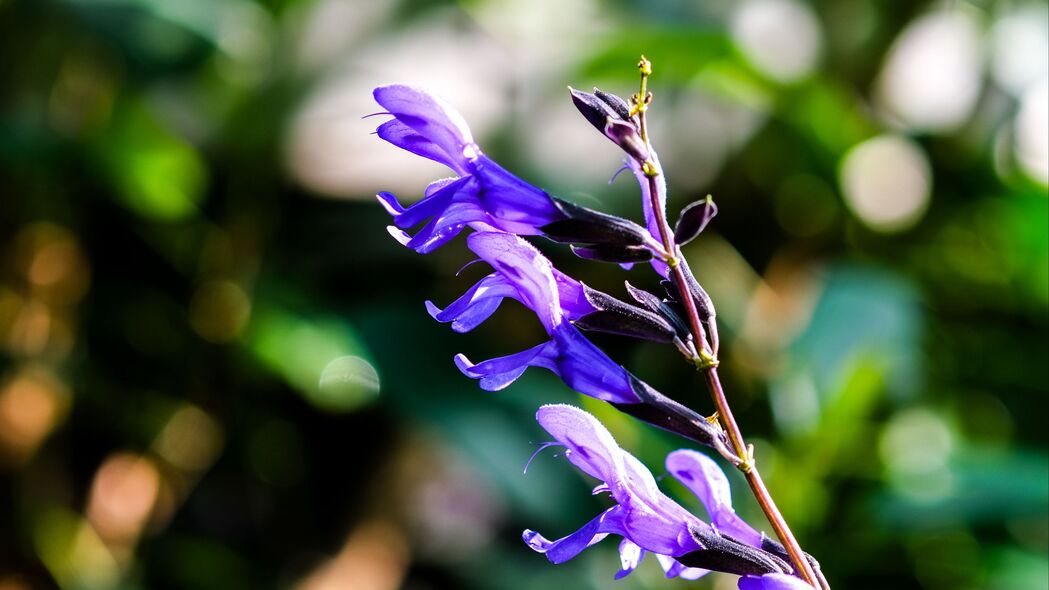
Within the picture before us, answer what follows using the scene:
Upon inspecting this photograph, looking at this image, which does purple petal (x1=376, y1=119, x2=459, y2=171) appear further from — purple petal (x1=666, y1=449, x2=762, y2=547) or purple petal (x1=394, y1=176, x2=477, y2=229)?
purple petal (x1=666, y1=449, x2=762, y2=547)

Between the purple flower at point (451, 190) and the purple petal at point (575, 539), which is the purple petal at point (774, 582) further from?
the purple flower at point (451, 190)

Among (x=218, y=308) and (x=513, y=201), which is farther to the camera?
(x=218, y=308)

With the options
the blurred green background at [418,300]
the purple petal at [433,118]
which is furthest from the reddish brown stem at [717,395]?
the blurred green background at [418,300]

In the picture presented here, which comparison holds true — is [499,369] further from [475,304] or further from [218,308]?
[218,308]

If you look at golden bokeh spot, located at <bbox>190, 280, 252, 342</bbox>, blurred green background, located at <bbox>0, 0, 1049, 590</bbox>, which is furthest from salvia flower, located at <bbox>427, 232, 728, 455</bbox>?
golden bokeh spot, located at <bbox>190, 280, 252, 342</bbox>

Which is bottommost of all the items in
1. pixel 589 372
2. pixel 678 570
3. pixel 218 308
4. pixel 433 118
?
pixel 218 308

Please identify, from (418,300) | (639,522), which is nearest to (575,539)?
(639,522)
